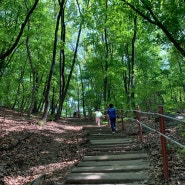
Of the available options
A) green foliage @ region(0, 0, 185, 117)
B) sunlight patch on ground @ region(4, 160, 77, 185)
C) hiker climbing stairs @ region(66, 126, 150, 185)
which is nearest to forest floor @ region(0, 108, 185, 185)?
sunlight patch on ground @ region(4, 160, 77, 185)

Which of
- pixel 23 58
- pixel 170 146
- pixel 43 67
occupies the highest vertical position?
pixel 23 58

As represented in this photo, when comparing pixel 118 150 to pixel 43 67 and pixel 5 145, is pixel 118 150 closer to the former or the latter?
pixel 5 145

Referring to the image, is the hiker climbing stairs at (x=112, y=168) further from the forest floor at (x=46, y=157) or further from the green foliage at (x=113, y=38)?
the green foliage at (x=113, y=38)

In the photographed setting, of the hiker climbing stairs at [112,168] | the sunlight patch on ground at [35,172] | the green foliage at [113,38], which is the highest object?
the green foliage at [113,38]

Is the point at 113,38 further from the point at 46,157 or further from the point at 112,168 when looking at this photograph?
the point at 112,168

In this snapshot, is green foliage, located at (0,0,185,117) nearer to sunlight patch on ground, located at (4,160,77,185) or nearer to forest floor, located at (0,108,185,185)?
forest floor, located at (0,108,185,185)

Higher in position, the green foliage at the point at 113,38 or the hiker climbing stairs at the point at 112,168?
the green foliage at the point at 113,38

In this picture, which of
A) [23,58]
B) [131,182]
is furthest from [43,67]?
[131,182]

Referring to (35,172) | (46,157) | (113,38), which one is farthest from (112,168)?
(113,38)

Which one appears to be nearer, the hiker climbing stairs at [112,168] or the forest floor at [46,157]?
the hiker climbing stairs at [112,168]

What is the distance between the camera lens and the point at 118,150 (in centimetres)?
938

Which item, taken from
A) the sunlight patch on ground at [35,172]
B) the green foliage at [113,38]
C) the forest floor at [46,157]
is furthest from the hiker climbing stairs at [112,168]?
the green foliage at [113,38]

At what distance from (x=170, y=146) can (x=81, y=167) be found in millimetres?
2923

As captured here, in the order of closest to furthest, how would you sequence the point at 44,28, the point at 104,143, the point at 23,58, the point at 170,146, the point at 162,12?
the point at 170,146, the point at 104,143, the point at 162,12, the point at 44,28, the point at 23,58
